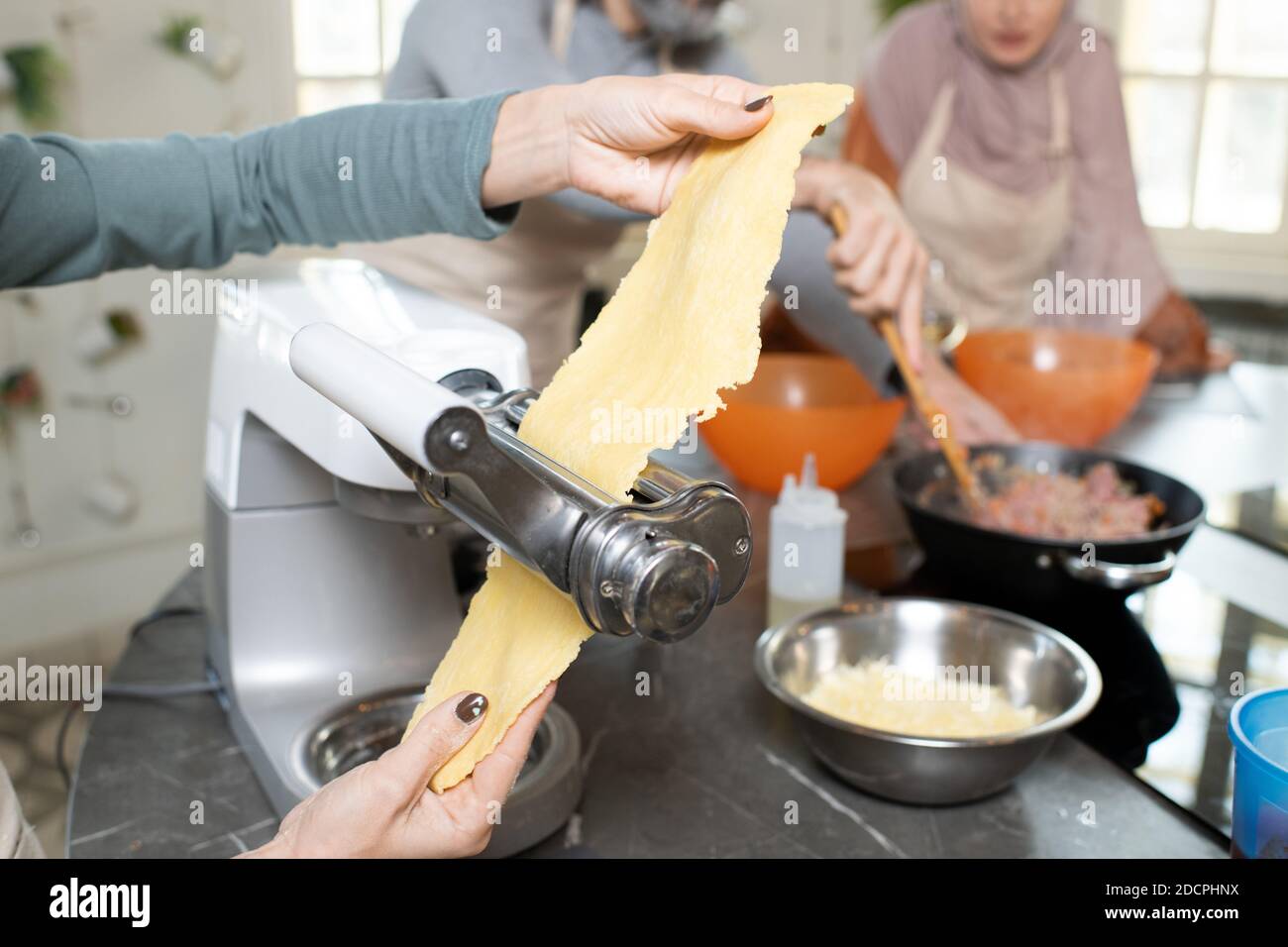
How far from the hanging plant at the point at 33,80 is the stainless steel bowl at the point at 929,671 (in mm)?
2601

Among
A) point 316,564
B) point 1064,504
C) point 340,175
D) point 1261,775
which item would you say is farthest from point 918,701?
point 340,175

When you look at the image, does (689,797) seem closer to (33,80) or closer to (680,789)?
(680,789)

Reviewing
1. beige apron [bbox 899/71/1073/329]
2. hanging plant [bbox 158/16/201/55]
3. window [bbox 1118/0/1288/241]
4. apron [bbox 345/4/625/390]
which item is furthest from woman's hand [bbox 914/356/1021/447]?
window [bbox 1118/0/1288/241]

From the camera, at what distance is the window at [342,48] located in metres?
3.39

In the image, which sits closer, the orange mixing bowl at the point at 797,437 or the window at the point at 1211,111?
the orange mixing bowl at the point at 797,437

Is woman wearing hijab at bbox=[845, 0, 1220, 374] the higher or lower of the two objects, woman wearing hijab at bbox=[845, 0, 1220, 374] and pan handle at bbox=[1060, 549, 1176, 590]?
the higher

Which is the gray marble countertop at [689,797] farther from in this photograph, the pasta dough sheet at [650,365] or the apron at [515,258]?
the apron at [515,258]

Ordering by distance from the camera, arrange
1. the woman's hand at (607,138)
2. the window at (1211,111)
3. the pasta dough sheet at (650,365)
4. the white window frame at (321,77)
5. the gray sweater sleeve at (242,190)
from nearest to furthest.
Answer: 1. the pasta dough sheet at (650,365)
2. the woman's hand at (607,138)
3. the gray sweater sleeve at (242,190)
4. the white window frame at (321,77)
5. the window at (1211,111)

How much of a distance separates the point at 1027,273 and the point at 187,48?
226 cm

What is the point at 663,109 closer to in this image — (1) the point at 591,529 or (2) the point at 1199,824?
(1) the point at 591,529

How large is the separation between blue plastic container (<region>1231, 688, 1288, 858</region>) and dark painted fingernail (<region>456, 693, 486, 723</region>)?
51cm

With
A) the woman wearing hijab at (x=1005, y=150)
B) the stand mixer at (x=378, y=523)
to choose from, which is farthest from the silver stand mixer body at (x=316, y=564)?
the woman wearing hijab at (x=1005, y=150)

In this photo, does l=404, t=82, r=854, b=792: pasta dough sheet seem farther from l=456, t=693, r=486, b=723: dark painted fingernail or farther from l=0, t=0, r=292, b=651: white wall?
l=0, t=0, r=292, b=651: white wall

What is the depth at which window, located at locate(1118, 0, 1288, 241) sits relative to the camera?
3959 millimetres
